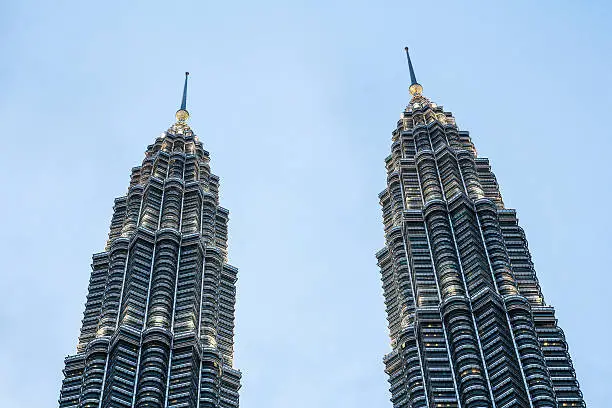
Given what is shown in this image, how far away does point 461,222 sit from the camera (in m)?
197

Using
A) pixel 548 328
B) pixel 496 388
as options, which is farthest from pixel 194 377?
pixel 548 328

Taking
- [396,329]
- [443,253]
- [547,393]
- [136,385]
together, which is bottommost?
[547,393]

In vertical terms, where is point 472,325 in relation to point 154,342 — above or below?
below

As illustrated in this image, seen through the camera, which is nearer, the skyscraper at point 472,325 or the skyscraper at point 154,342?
the skyscraper at point 472,325

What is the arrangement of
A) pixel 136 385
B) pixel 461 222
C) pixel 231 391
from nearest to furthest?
pixel 136 385, pixel 231 391, pixel 461 222

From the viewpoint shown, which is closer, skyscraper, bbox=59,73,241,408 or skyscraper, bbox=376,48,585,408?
skyscraper, bbox=376,48,585,408

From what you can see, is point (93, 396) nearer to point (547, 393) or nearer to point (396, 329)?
point (396, 329)

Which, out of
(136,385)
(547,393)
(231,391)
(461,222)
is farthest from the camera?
(461,222)

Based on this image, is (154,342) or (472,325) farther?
(154,342)

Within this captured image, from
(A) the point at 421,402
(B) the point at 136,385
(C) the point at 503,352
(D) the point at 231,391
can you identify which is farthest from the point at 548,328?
(B) the point at 136,385

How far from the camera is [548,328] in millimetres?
173500

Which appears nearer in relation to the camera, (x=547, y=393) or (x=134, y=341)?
(x=547, y=393)

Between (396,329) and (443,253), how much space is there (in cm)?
1720

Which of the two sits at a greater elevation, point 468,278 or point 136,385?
point 468,278
